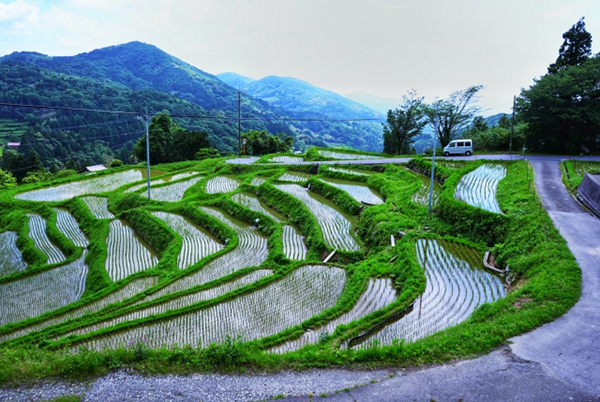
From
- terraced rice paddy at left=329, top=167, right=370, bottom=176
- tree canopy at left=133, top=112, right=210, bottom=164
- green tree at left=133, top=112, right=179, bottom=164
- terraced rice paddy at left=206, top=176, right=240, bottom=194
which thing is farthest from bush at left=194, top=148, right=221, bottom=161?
terraced rice paddy at left=329, top=167, right=370, bottom=176

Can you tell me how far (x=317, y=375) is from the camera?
609 cm

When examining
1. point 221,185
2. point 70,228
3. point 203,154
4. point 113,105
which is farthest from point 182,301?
point 113,105

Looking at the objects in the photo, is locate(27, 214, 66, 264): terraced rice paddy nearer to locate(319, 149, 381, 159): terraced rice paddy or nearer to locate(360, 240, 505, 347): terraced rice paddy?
locate(360, 240, 505, 347): terraced rice paddy

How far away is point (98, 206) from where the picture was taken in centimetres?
2380

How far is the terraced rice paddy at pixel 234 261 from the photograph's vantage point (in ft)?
41.1

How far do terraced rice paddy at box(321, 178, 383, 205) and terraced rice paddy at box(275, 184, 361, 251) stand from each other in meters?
1.46

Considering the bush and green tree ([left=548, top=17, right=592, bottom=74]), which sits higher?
green tree ([left=548, top=17, right=592, bottom=74])

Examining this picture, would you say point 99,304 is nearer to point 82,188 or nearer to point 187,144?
point 82,188

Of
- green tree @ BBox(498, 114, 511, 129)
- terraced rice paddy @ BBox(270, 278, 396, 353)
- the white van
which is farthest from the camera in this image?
green tree @ BBox(498, 114, 511, 129)

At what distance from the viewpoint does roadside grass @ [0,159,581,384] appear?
637 centimetres

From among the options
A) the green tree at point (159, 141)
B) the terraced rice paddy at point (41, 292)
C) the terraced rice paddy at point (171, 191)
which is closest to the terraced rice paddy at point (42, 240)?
the terraced rice paddy at point (41, 292)

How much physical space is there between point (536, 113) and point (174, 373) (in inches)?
979

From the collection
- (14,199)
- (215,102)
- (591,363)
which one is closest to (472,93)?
(591,363)

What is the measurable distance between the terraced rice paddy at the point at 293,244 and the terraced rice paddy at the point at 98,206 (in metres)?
11.4
